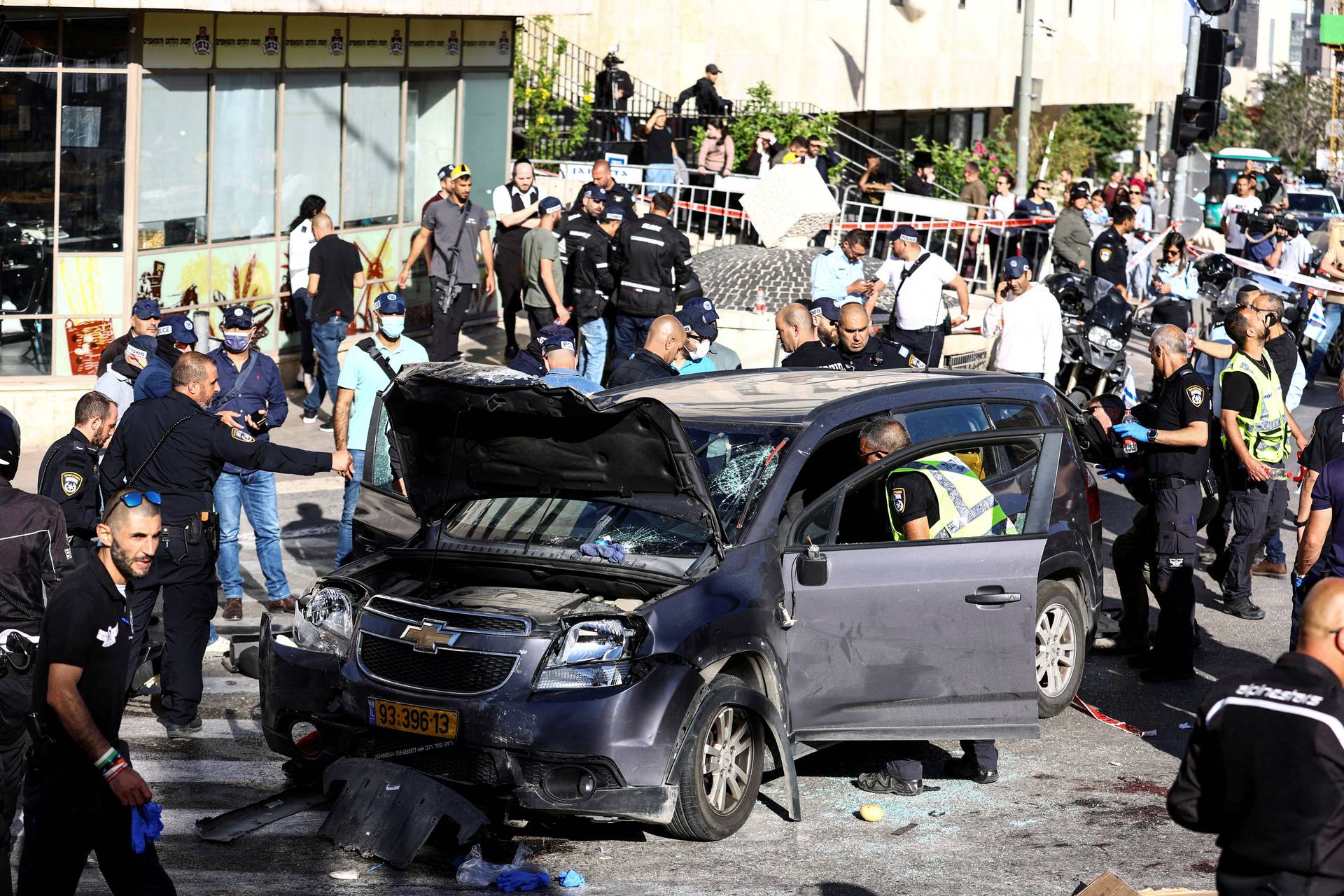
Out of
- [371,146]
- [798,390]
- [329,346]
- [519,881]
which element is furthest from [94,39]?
[519,881]

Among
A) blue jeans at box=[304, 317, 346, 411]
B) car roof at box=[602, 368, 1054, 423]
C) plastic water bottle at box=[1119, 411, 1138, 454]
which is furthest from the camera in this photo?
blue jeans at box=[304, 317, 346, 411]

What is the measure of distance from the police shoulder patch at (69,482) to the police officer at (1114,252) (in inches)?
522

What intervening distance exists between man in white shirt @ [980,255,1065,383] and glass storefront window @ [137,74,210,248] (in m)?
7.22

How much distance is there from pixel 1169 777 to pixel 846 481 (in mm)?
2068

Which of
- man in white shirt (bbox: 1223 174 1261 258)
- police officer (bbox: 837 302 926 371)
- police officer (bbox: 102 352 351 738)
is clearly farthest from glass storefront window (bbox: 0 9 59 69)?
man in white shirt (bbox: 1223 174 1261 258)

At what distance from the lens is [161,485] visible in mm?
8289

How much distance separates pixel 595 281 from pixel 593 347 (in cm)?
69

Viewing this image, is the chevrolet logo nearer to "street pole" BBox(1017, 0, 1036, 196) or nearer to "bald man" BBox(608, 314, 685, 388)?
"bald man" BBox(608, 314, 685, 388)

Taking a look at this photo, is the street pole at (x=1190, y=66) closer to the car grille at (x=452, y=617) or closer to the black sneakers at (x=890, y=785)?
the black sneakers at (x=890, y=785)

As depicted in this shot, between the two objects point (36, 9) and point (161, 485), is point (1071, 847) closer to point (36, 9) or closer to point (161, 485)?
point (161, 485)

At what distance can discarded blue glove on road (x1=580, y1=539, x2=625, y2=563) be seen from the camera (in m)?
6.80

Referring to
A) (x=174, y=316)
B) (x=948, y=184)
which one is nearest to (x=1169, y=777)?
(x=174, y=316)

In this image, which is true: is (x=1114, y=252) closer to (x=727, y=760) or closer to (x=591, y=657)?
(x=727, y=760)

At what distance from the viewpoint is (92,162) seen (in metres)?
14.4
